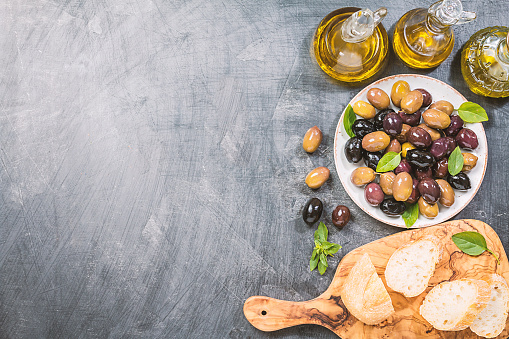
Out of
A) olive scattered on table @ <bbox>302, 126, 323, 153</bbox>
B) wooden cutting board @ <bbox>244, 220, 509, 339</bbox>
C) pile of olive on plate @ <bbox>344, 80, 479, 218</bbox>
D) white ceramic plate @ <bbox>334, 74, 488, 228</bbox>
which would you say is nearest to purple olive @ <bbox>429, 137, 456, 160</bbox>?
pile of olive on plate @ <bbox>344, 80, 479, 218</bbox>

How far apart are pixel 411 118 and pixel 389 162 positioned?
6.2 inches

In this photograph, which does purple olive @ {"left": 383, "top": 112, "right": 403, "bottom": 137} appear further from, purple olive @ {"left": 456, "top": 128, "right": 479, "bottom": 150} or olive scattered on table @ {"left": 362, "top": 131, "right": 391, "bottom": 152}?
purple olive @ {"left": 456, "top": 128, "right": 479, "bottom": 150}

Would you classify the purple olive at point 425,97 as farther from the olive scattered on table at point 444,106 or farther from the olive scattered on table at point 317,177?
the olive scattered on table at point 317,177

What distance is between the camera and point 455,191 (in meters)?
1.02

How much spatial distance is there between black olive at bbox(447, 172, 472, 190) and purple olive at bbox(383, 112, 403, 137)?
22 cm

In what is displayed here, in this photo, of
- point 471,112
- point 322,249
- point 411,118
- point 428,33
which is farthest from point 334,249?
point 428,33

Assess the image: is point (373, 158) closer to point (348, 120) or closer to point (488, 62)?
point (348, 120)

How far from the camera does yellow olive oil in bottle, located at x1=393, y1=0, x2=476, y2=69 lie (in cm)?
89

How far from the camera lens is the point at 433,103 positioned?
1.03m

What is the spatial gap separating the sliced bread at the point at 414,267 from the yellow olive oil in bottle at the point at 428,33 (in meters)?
0.55

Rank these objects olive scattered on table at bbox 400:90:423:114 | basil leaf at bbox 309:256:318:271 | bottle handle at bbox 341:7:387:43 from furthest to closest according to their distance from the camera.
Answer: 1. basil leaf at bbox 309:256:318:271
2. olive scattered on table at bbox 400:90:423:114
3. bottle handle at bbox 341:7:387:43

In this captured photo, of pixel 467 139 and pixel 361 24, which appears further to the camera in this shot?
pixel 467 139

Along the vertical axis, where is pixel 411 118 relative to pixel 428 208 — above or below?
above

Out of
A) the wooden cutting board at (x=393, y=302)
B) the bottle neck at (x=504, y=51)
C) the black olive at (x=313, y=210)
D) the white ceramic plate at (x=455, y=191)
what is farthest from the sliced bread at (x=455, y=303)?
the bottle neck at (x=504, y=51)
